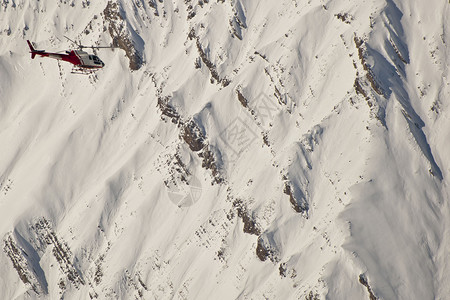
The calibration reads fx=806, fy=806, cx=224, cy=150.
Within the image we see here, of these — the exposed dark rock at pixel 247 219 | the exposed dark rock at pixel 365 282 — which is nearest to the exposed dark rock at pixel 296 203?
the exposed dark rock at pixel 247 219

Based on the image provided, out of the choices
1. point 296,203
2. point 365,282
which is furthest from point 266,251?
point 365,282

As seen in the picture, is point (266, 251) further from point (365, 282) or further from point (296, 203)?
point (365, 282)

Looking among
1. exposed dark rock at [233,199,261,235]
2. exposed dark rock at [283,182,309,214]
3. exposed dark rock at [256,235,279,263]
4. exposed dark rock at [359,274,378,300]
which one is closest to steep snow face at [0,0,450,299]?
exposed dark rock at [359,274,378,300]

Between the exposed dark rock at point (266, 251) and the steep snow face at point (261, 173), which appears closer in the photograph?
the steep snow face at point (261, 173)

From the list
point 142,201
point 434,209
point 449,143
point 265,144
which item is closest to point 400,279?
point 434,209

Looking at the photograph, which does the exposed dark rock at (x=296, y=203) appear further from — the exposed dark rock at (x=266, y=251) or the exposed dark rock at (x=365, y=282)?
the exposed dark rock at (x=365, y=282)

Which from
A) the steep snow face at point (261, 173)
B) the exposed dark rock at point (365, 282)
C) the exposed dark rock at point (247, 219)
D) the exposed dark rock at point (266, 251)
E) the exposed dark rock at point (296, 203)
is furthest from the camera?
Result: the exposed dark rock at point (247, 219)

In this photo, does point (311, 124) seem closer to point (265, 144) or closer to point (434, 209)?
point (265, 144)

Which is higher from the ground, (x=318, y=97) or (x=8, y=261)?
(x=8, y=261)

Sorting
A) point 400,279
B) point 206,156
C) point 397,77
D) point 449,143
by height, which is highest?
point 206,156
